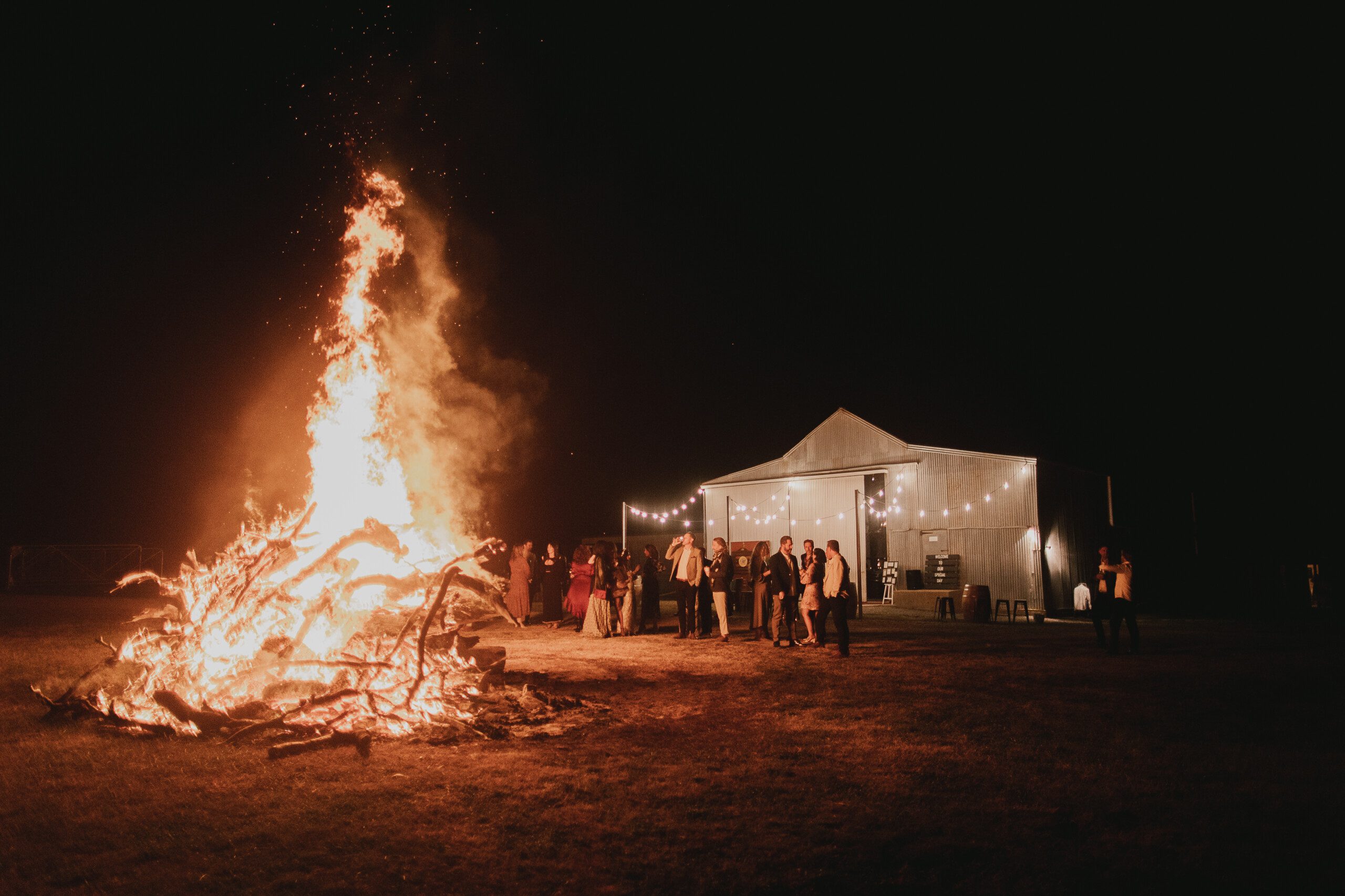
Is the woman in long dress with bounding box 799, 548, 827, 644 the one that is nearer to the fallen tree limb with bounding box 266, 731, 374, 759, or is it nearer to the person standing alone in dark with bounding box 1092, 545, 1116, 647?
the person standing alone in dark with bounding box 1092, 545, 1116, 647

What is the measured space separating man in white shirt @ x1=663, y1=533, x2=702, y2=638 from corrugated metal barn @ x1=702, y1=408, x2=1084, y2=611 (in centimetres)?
679

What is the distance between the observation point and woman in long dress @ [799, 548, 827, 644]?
12203 mm

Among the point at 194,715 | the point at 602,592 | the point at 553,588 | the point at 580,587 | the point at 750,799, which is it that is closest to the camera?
the point at 750,799

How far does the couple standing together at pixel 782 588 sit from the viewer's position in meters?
11.6

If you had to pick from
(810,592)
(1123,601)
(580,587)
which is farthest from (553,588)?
(1123,601)

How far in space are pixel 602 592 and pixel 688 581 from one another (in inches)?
66.8

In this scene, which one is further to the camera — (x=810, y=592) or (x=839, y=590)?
(x=810, y=592)

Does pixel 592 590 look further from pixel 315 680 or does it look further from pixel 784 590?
pixel 315 680

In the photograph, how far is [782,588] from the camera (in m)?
12.7

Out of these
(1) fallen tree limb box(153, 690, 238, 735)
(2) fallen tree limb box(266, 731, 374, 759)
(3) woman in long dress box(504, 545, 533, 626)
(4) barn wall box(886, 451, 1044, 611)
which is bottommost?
(2) fallen tree limb box(266, 731, 374, 759)

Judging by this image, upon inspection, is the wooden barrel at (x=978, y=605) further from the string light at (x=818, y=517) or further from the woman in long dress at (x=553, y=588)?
the woman in long dress at (x=553, y=588)

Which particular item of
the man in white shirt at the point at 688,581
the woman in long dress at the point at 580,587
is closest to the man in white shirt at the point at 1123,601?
the man in white shirt at the point at 688,581

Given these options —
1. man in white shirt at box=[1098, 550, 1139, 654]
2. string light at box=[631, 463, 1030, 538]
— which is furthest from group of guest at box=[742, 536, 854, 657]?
string light at box=[631, 463, 1030, 538]

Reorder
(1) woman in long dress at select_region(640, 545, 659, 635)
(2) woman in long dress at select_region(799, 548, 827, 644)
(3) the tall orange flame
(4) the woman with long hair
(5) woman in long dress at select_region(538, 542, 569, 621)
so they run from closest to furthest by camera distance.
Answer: (3) the tall orange flame, (2) woman in long dress at select_region(799, 548, 827, 644), (4) the woman with long hair, (1) woman in long dress at select_region(640, 545, 659, 635), (5) woman in long dress at select_region(538, 542, 569, 621)
